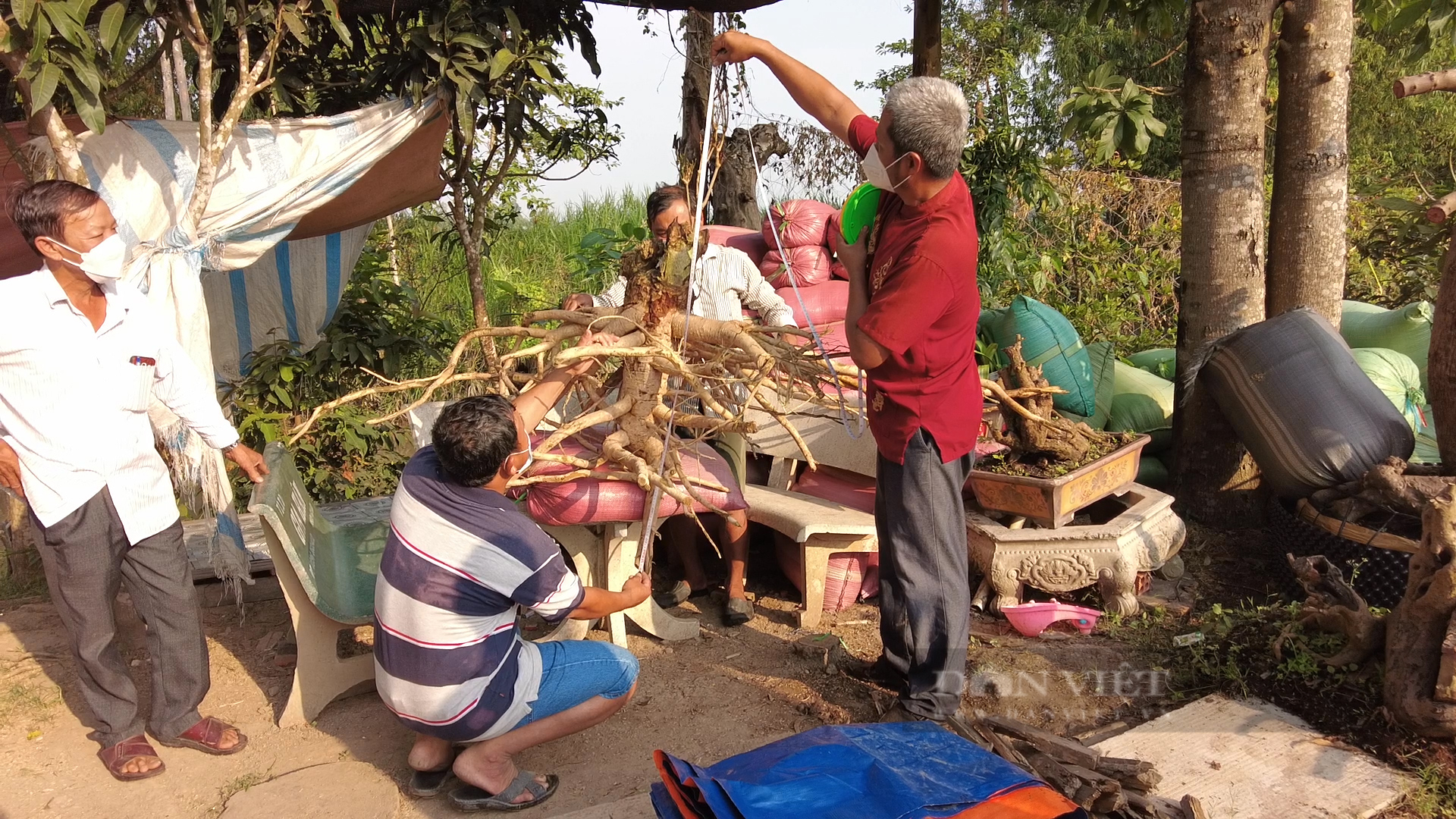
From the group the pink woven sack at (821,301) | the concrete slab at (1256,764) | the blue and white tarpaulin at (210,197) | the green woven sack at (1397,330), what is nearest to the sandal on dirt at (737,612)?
the concrete slab at (1256,764)

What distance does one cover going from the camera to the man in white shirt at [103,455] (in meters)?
2.61

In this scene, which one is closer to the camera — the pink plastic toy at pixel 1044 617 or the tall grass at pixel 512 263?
the pink plastic toy at pixel 1044 617

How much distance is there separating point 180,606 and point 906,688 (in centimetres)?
221

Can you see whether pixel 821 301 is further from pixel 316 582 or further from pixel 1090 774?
Result: pixel 1090 774

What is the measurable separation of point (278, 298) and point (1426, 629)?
4.74 m

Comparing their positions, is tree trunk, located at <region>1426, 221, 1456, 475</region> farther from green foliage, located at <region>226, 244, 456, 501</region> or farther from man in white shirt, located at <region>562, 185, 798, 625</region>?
green foliage, located at <region>226, 244, 456, 501</region>

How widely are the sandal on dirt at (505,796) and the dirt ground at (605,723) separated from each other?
1.3 inches

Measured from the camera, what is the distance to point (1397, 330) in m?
5.03

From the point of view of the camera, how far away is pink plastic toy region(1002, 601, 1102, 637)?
358 cm

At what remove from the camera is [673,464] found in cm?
333

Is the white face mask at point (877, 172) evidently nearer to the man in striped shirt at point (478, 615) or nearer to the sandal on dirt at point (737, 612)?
the man in striped shirt at point (478, 615)

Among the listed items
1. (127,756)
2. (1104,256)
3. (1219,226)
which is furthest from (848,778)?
(1104,256)

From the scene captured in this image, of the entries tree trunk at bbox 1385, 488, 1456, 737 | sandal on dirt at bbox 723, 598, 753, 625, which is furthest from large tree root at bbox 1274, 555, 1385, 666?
sandal on dirt at bbox 723, 598, 753, 625

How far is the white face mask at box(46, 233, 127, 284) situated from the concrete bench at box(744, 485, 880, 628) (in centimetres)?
228
